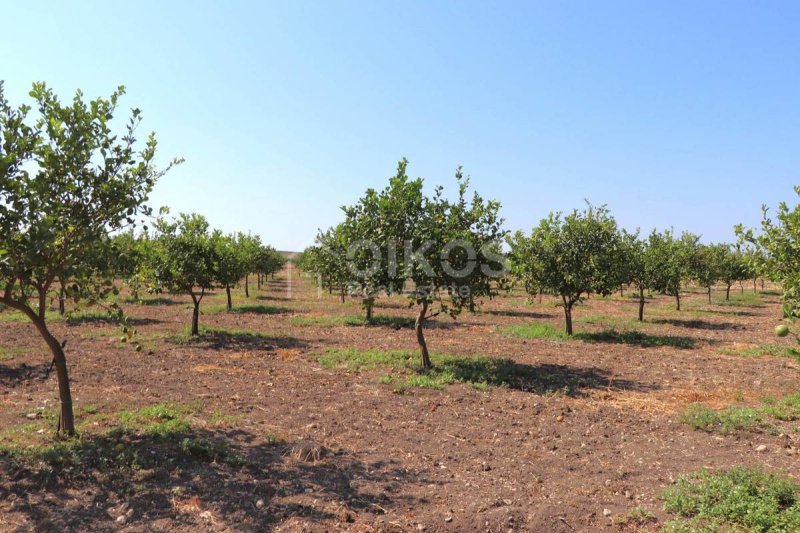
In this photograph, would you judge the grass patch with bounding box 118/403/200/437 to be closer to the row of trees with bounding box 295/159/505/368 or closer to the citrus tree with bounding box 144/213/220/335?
the row of trees with bounding box 295/159/505/368

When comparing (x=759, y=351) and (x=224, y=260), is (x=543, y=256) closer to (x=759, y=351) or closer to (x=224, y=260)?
(x=759, y=351)

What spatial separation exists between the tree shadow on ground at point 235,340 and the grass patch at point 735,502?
1484cm

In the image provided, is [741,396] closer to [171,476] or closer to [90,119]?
[171,476]

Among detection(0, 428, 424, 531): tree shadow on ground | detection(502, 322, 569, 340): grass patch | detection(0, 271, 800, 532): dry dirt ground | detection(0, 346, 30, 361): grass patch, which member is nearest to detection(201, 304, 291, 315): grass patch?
detection(0, 271, 800, 532): dry dirt ground

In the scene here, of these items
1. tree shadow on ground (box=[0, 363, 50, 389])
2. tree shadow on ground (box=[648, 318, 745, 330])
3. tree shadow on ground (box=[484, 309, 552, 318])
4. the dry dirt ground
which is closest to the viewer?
the dry dirt ground

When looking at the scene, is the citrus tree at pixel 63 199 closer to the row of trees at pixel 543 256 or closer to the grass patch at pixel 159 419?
the grass patch at pixel 159 419

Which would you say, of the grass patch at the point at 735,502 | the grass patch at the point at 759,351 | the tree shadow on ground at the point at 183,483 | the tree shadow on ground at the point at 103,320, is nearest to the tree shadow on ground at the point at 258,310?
the tree shadow on ground at the point at 103,320

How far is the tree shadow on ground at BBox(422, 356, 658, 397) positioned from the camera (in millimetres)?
13523

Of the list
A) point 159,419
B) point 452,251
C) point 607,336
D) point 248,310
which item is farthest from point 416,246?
point 248,310

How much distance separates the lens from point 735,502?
6422 millimetres

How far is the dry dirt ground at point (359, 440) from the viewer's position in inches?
257

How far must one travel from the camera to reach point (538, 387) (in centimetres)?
1341

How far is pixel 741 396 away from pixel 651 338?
9.73 meters

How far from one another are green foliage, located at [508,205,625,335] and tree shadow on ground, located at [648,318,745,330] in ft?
27.5
